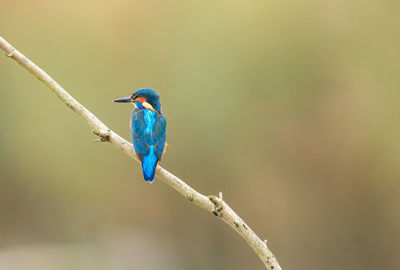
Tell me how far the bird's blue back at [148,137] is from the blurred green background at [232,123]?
2.03 m

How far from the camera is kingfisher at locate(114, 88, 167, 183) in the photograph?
1521mm

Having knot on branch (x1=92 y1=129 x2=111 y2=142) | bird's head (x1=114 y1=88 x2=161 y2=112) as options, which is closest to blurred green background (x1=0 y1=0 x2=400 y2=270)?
bird's head (x1=114 y1=88 x2=161 y2=112)

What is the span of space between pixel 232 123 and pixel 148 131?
7.38 ft

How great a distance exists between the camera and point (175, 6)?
12.9ft

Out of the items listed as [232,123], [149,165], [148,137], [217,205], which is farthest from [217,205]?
[232,123]

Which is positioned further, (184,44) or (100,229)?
(100,229)

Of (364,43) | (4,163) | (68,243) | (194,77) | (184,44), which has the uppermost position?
(364,43)

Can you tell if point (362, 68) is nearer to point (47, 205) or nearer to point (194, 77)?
point (194, 77)

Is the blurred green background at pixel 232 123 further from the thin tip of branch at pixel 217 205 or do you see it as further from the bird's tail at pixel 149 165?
the thin tip of branch at pixel 217 205

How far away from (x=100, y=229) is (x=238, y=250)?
42.7 inches

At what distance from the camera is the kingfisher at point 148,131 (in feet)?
4.99

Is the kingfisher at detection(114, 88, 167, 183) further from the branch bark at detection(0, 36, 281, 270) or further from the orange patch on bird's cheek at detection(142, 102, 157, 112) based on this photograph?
the branch bark at detection(0, 36, 281, 270)

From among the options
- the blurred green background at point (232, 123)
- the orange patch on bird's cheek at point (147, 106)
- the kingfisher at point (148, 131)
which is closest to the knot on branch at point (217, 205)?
the kingfisher at point (148, 131)

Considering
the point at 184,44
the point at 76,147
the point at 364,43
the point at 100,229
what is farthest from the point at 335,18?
the point at 100,229
